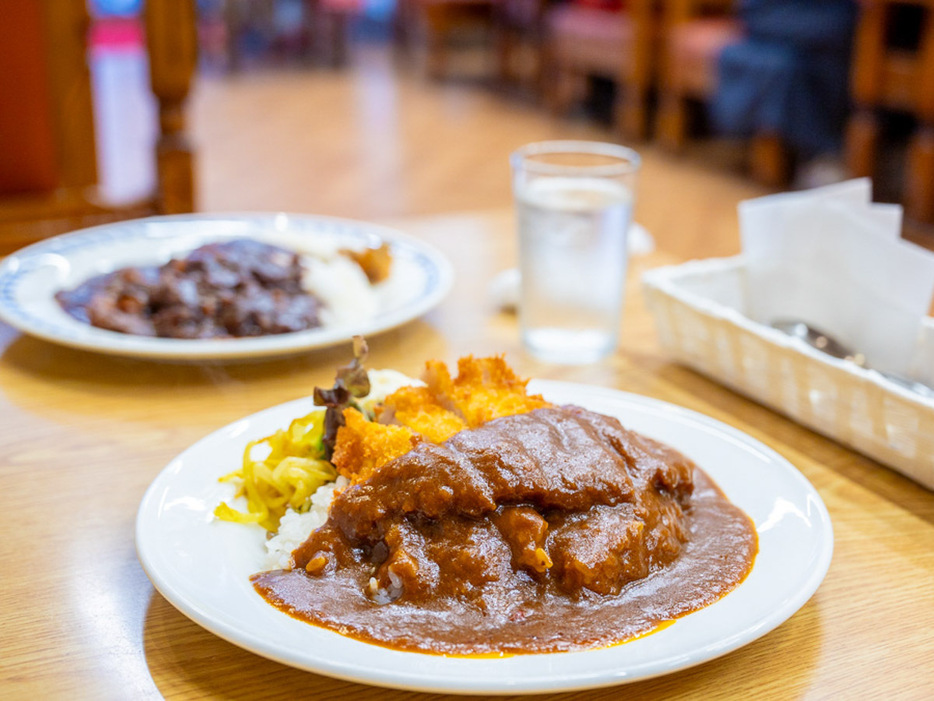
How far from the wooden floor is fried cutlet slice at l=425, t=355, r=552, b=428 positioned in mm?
3202

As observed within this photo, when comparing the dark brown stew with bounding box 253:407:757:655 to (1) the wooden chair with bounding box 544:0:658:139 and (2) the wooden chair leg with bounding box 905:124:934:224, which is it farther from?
(1) the wooden chair with bounding box 544:0:658:139

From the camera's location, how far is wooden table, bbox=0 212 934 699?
737 mm

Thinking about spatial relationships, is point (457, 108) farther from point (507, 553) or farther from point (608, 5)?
point (507, 553)

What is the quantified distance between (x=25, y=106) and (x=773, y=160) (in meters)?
3.75

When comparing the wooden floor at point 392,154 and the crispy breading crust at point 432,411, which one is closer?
the crispy breading crust at point 432,411

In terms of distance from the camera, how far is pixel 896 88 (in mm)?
4191

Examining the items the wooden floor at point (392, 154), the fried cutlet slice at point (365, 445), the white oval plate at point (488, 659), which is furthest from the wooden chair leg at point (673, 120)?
the fried cutlet slice at point (365, 445)

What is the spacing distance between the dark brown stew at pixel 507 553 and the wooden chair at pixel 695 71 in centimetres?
443

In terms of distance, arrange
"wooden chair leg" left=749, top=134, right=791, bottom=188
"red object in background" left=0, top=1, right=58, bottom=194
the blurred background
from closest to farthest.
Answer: "red object in background" left=0, top=1, right=58, bottom=194, the blurred background, "wooden chair leg" left=749, top=134, right=791, bottom=188

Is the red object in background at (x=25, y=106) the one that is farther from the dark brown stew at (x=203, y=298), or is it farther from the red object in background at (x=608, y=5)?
the red object in background at (x=608, y=5)

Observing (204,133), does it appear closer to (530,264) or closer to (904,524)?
(530,264)

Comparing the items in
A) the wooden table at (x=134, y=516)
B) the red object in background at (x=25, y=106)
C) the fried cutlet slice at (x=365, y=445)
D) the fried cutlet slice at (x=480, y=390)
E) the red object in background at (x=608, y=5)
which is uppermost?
the red object in background at (x=608, y=5)

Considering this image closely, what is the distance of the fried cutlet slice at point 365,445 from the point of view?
0.84 meters

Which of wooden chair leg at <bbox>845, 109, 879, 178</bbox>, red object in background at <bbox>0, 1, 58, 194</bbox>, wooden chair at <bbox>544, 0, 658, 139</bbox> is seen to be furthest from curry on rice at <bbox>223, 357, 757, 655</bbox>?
wooden chair at <bbox>544, 0, 658, 139</bbox>
